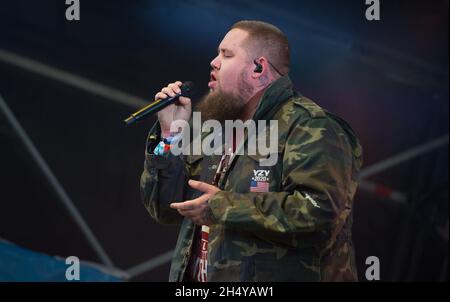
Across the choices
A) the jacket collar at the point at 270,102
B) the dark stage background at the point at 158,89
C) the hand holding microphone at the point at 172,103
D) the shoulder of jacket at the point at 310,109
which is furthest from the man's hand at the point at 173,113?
the dark stage background at the point at 158,89

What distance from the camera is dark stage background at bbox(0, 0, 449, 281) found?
11.0ft

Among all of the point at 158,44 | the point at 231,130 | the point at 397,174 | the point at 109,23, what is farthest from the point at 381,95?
the point at 231,130

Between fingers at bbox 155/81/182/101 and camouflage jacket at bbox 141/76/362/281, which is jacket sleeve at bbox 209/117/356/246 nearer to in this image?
camouflage jacket at bbox 141/76/362/281

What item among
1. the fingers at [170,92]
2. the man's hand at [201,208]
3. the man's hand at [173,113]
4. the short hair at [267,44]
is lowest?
the man's hand at [201,208]

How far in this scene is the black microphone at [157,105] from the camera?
2072 millimetres

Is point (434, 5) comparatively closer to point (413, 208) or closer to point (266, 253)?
point (413, 208)

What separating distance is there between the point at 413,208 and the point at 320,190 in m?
2.59

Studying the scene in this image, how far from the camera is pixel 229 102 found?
7.27 ft

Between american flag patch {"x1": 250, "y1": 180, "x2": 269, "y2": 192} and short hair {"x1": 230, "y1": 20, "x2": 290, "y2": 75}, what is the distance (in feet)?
1.49

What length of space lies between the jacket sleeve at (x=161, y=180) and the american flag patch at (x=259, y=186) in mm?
355

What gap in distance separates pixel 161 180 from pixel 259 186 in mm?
411

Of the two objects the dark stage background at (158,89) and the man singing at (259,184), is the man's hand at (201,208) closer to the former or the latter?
the man singing at (259,184)

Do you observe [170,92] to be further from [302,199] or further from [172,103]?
[302,199]

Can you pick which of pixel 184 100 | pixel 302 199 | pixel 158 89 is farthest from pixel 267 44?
pixel 158 89
